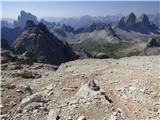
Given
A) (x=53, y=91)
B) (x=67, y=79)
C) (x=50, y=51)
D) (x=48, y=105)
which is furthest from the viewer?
(x=50, y=51)

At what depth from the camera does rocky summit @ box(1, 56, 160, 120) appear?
723 inches

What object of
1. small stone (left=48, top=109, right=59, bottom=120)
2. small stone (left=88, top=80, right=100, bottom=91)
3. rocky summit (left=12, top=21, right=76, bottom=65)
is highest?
small stone (left=88, top=80, right=100, bottom=91)

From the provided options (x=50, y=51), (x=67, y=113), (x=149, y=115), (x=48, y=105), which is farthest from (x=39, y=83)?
(x=50, y=51)

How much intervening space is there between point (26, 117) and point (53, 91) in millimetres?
3911

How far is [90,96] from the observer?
20234mm

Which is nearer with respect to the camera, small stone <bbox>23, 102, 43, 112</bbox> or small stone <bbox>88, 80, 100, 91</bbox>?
small stone <bbox>23, 102, 43, 112</bbox>

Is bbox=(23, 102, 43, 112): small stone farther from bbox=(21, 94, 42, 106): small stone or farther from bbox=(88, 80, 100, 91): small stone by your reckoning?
bbox=(88, 80, 100, 91): small stone

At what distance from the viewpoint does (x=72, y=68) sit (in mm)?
31625

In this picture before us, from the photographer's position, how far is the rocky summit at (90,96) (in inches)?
723

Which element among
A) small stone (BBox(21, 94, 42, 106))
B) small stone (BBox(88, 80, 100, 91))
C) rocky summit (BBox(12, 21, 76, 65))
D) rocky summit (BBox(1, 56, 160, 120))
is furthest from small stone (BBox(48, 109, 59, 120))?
rocky summit (BBox(12, 21, 76, 65))

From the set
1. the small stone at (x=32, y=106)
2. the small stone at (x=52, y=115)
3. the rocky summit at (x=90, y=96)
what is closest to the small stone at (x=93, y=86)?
the rocky summit at (x=90, y=96)

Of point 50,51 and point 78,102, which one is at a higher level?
point 78,102

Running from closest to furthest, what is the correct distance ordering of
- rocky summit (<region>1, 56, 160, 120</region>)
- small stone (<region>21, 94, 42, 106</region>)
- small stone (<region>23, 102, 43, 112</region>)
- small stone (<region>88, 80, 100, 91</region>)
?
rocky summit (<region>1, 56, 160, 120</region>)
small stone (<region>23, 102, 43, 112</region>)
small stone (<region>21, 94, 42, 106</region>)
small stone (<region>88, 80, 100, 91</region>)

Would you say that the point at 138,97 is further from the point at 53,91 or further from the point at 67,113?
the point at 53,91
